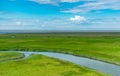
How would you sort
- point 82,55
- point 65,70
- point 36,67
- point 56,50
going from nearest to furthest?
1. point 65,70
2. point 36,67
3. point 82,55
4. point 56,50

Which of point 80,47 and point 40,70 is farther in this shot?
point 80,47

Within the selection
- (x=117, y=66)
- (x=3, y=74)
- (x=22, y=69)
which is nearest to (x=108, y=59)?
(x=117, y=66)

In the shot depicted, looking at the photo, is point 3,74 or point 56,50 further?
point 56,50

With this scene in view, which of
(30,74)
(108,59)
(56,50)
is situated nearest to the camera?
(30,74)

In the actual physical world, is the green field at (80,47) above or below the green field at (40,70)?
below

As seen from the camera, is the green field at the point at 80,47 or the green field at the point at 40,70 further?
the green field at the point at 80,47

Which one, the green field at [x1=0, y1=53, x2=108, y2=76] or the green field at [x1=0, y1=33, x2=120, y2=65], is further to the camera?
the green field at [x1=0, y1=33, x2=120, y2=65]

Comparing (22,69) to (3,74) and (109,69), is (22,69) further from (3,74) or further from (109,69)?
(109,69)

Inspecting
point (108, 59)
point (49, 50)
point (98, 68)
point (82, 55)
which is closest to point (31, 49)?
point (49, 50)

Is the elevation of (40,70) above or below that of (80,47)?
above

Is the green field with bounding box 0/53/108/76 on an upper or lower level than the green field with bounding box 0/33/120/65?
upper
